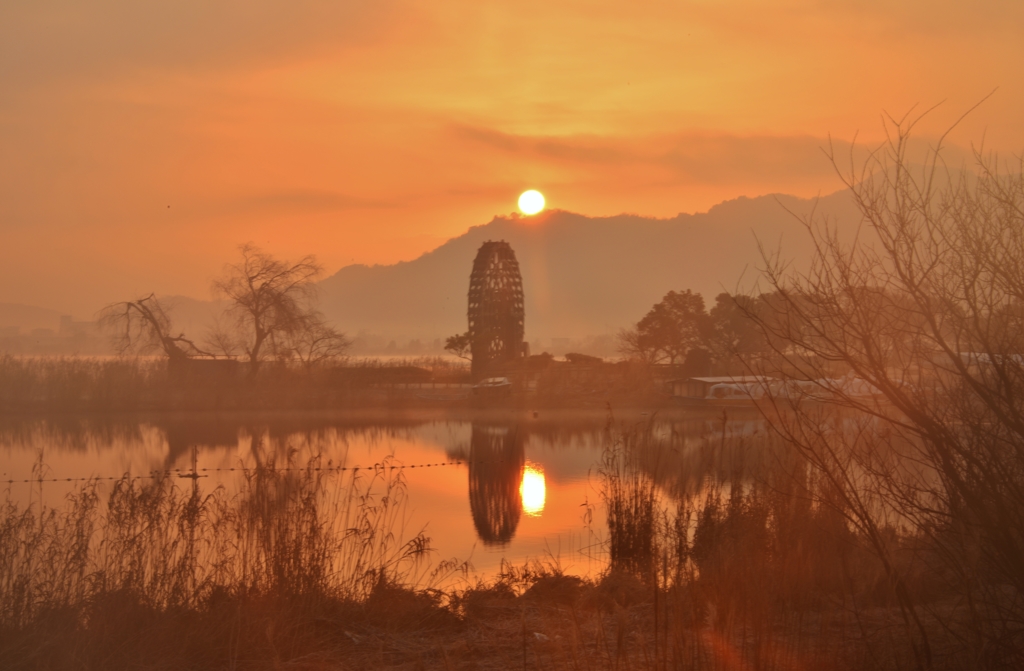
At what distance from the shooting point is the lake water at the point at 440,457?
12.3 meters

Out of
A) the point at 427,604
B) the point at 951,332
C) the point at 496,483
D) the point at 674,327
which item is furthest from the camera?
the point at 674,327

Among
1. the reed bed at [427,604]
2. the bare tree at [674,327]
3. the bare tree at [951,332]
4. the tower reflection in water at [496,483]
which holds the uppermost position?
the bare tree at [674,327]

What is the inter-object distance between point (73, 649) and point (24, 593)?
1.20m

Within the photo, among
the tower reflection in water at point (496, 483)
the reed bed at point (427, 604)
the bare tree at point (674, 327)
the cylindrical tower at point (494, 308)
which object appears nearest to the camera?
the reed bed at point (427, 604)

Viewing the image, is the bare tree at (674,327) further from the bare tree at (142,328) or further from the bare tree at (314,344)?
the bare tree at (142,328)

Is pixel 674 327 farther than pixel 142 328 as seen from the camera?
Yes

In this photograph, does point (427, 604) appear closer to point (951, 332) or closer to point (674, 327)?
point (951, 332)

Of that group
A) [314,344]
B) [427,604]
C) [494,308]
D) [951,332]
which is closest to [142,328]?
[314,344]

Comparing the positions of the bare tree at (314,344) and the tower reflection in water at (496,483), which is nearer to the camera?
the tower reflection in water at (496,483)

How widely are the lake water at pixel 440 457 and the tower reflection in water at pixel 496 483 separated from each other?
30mm

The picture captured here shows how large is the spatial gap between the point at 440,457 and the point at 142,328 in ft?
79.1

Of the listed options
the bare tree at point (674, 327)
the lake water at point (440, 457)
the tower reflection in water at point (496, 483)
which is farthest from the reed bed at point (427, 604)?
the bare tree at point (674, 327)

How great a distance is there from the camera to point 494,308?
46.6 metres

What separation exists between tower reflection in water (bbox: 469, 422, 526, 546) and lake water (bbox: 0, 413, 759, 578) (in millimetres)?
30
